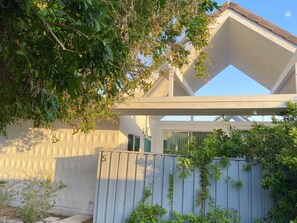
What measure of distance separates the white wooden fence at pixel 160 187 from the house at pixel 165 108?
4.32ft

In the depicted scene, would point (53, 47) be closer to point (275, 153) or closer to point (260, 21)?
point (275, 153)

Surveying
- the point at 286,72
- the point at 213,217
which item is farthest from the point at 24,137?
the point at 286,72

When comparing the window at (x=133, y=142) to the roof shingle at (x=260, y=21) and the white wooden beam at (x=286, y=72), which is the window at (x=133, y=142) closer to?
the roof shingle at (x=260, y=21)

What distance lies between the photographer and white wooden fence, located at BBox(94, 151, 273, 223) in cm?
445

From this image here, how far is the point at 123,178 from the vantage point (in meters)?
5.14

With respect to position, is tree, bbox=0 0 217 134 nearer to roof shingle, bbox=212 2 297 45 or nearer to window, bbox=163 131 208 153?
roof shingle, bbox=212 2 297 45

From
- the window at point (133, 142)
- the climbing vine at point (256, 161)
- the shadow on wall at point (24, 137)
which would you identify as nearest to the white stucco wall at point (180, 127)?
the window at point (133, 142)

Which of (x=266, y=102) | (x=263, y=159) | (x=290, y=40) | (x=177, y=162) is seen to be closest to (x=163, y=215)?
(x=177, y=162)

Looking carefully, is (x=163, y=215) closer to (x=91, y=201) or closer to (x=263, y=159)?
(x=263, y=159)

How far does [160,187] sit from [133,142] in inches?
139

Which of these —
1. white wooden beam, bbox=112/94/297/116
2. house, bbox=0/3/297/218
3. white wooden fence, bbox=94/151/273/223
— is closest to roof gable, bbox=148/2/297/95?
house, bbox=0/3/297/218

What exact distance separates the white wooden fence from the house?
4.32ft

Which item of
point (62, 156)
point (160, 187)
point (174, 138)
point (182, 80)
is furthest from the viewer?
point (174, 138)

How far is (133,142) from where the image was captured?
8.27 meters
